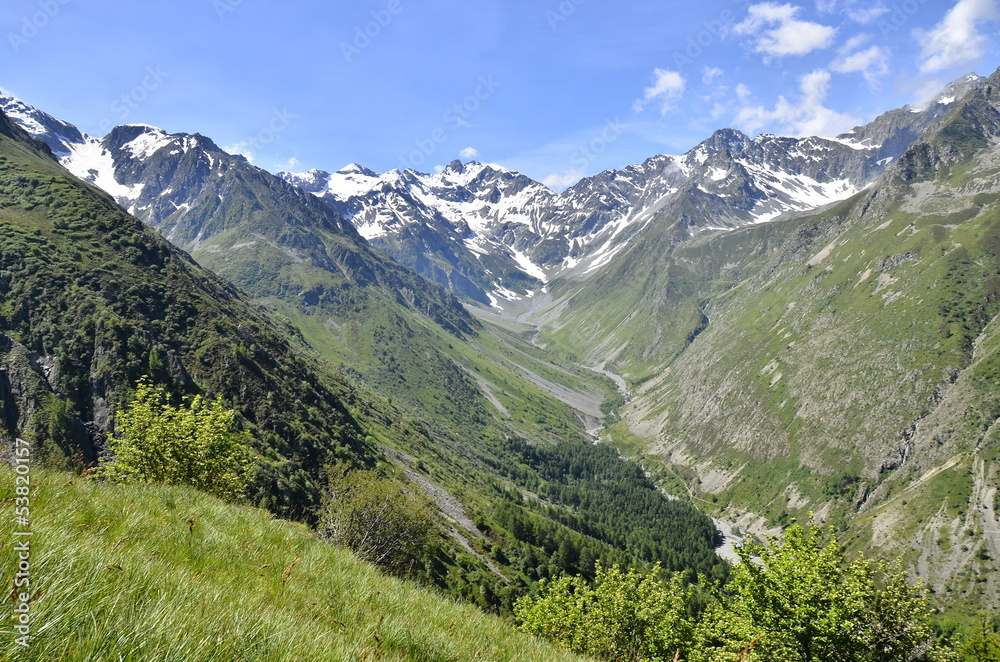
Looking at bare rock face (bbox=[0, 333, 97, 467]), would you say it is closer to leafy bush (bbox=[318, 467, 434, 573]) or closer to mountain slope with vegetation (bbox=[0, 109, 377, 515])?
mountain slope with vegetation (bbox=[0, 109, 377, 515])

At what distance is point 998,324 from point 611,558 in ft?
617

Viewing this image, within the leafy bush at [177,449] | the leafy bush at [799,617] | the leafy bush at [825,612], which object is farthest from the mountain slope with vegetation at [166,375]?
the leafy bush at [825,612]

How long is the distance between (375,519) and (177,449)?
15392mm

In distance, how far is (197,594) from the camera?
14.7 ft

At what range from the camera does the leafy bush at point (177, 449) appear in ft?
79.4

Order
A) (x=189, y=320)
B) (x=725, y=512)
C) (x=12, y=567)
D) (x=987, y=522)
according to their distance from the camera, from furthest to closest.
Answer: (x=725, y=512)
(x=987, y=522)
(x=189, y=320)
(x=12, y=567)

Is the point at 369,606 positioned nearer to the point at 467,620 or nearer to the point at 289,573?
the point at 289,573

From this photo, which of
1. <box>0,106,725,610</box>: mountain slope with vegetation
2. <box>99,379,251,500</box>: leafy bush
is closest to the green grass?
<box>99,379,251,500</box>: leafy bush

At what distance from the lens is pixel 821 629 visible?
22.6m

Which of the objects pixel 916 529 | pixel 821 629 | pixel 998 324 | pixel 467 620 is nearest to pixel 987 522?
pixel 916 529

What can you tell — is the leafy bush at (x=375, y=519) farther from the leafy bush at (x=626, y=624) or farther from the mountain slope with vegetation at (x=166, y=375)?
the mountain slope with vegetation at (x=166, y=375)

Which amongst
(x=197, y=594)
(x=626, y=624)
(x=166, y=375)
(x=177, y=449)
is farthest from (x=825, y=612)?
(x=166, y=375)

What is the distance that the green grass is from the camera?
3.29 meters

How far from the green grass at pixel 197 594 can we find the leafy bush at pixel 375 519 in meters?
26.7
